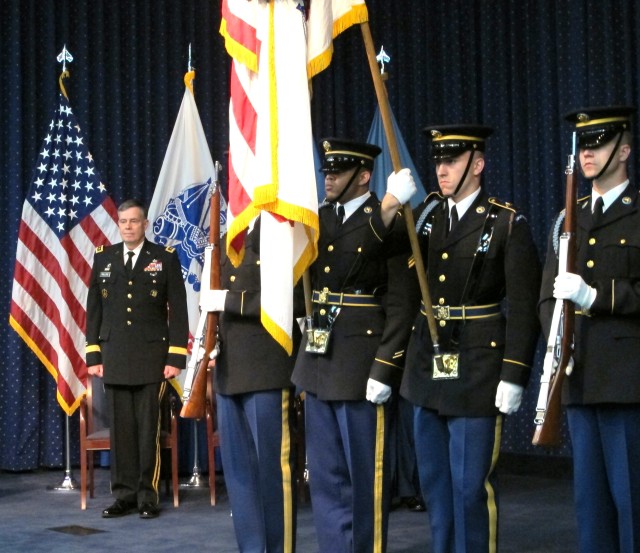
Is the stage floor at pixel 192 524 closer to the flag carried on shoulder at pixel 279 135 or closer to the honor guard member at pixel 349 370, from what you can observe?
the honor guard member at pixel 349 370

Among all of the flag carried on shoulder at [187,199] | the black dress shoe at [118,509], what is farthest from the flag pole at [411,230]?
the flag carried on shoulder at [187,199]

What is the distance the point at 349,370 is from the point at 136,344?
2227 millimetres

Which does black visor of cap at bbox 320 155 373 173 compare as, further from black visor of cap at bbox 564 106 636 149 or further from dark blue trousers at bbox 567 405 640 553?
dark blue trousers at bbox 567 405 640 553

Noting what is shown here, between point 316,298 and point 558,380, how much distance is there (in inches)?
39.8

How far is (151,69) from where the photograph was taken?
7539 mm

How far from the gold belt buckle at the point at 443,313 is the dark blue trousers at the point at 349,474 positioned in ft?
1.36

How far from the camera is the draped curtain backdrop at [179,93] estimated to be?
691cm

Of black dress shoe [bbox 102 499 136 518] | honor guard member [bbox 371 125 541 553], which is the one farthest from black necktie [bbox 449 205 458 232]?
black dress shoe [bbox 102 499 136 518]

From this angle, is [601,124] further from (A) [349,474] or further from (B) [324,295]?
(A) [349,474]

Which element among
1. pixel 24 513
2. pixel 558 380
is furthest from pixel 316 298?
pixel 24 513

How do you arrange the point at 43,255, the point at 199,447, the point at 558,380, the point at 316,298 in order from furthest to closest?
1. the point at 199,447
2. the point at 43,255
3. the point at 316,298
4. the point at 558,380

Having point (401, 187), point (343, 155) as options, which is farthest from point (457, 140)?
point (343, 155)

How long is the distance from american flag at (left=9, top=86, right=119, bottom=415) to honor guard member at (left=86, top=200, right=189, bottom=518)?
2.59 ft

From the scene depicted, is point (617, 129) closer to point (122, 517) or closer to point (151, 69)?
point (122, 517)
